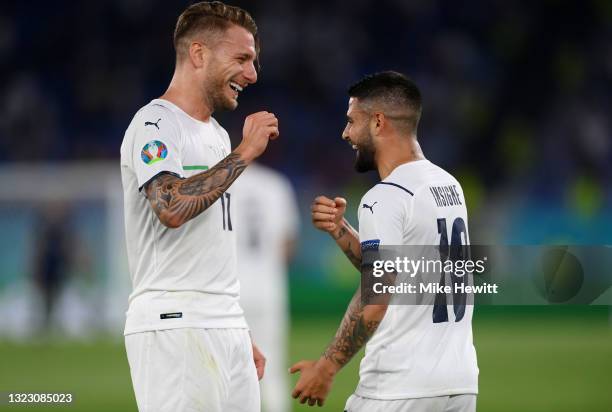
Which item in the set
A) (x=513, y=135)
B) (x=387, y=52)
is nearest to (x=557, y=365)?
(x=513, y=135)

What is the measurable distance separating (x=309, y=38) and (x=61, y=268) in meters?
7.17

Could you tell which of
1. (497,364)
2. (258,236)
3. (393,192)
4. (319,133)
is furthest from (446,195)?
(319,133)

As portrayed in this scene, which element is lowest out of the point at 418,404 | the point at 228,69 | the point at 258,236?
the point at 418,404

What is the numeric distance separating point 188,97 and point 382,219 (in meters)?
1.13

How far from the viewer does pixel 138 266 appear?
4.83 m

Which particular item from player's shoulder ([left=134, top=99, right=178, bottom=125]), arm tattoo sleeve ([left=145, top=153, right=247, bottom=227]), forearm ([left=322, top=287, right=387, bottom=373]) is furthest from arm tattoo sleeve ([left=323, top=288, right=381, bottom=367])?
player's shoulder ([left=134, top=99, right=178, bottom=125])

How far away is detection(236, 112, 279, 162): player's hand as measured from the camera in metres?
4.69

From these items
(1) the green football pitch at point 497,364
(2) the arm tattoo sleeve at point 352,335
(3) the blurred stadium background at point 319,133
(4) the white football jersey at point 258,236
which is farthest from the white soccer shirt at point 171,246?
(3) the blurred stadium background at point 319,133

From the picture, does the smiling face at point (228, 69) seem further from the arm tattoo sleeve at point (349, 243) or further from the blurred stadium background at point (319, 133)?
the blurred stadium background at point (319, 133)

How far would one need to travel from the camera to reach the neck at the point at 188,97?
5.00 meters

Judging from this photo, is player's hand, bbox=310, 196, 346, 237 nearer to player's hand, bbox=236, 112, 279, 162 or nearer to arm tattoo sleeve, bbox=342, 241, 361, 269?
arm tattoo sleeve, bbox=342, 241, 361, 269

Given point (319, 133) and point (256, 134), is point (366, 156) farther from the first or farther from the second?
point (319, 133)

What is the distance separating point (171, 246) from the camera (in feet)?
15.6

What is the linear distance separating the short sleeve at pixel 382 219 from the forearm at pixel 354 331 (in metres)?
0.24
